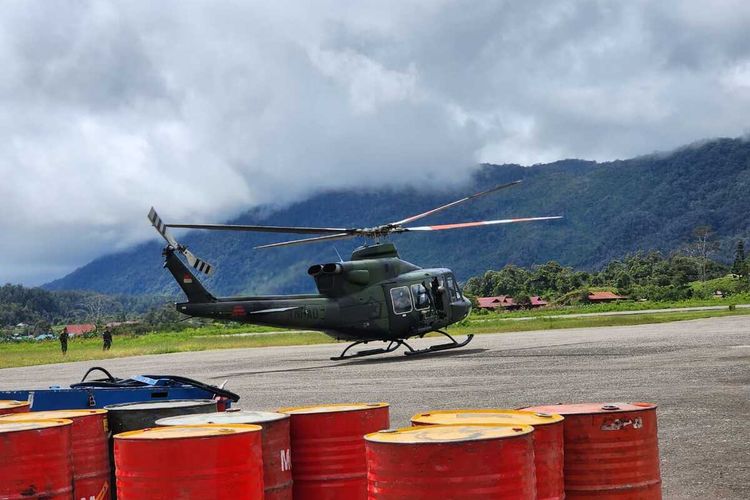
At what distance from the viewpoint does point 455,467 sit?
416 cm

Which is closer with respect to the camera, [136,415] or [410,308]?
[136,415]

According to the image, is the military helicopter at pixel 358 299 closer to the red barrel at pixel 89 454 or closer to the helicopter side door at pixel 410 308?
the helicopter side door at pixel 410 308

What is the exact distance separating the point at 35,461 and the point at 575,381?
11.9 meters

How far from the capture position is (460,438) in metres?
4.29

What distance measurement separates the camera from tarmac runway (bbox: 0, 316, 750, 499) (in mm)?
9078

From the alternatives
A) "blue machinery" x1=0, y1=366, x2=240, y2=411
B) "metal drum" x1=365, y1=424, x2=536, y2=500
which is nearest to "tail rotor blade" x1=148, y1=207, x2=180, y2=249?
"blue machinery" x1=0, y1=366, x2=240, y2=411

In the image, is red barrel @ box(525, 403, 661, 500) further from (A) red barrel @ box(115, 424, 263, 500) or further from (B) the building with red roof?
(B) the building with red roof

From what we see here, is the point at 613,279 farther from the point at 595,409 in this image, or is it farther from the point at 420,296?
the point at 595,409

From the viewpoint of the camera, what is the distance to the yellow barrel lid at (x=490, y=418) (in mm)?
5059

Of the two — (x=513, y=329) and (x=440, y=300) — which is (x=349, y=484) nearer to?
(x=440, y=300)

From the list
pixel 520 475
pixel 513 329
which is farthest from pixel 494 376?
pixel 513 329

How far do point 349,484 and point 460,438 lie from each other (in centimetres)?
154

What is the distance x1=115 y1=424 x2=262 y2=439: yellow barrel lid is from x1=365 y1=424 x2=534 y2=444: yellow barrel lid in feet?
2.40

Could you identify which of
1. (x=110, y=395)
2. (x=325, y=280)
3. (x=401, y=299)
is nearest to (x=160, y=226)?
(x=325, y=280)
